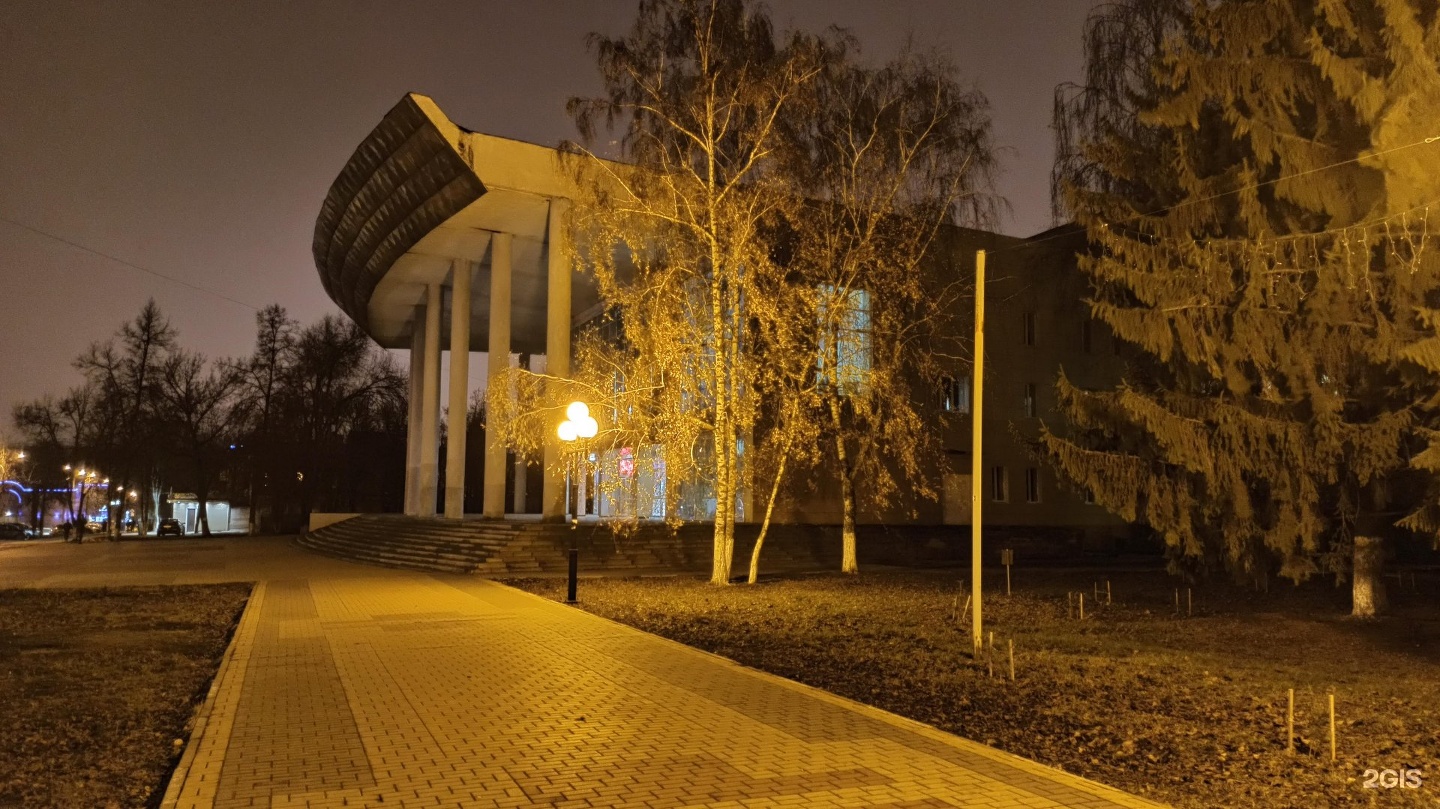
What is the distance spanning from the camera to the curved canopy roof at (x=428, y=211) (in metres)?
29.1

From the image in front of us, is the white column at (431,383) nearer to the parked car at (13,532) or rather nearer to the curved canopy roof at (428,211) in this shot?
the curved canopy roof at (428,211)

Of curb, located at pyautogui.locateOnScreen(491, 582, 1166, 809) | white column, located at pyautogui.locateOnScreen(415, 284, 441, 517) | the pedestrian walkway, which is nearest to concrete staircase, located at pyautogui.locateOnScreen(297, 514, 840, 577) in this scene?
white column, located at pyautogui.locateOnScreen(415, 284, 441, 517)

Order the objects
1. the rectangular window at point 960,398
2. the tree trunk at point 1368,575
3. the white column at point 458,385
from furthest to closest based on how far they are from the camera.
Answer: the rectangular window at point 960,398, the white column at point 458,385, the tree trunk at point 1368,575

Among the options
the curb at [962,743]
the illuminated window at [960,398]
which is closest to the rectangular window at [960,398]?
the illuminated window at [960,398]

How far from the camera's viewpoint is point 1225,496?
1542 cm

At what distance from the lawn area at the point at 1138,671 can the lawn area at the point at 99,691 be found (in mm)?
5864

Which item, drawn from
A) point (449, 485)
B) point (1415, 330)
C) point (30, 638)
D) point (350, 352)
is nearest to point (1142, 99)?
point (1415, 330)

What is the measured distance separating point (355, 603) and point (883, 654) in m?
10.0

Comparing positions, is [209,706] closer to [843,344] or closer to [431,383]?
[843,344]

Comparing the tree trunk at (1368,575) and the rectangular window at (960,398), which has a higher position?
the rectangular window at (960,398)

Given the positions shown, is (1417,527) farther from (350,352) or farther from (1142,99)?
(350,352)

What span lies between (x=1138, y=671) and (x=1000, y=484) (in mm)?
27399

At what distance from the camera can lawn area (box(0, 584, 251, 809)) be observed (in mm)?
6574

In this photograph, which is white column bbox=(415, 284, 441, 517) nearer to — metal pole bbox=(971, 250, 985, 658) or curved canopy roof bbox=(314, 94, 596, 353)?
curved canopy roof bbox=(314, 94, 596, 353)
